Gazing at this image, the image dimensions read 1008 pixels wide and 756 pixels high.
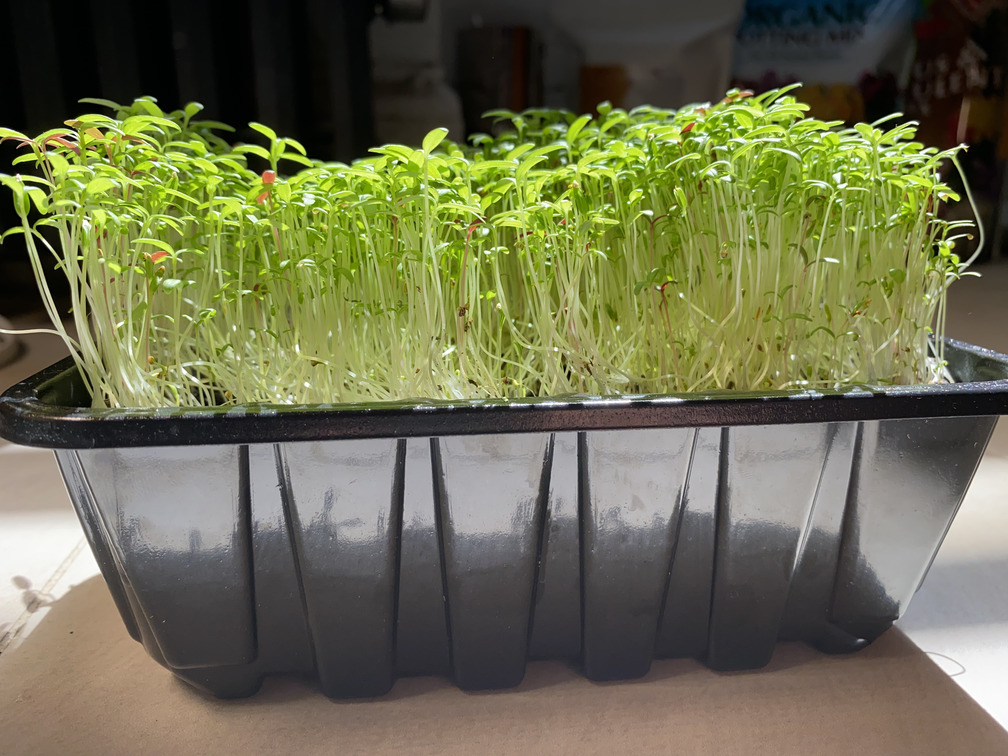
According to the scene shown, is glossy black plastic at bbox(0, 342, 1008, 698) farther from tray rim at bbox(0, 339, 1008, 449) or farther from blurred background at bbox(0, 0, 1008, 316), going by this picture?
blurred background at bbox(0, 0, 1008, 316)

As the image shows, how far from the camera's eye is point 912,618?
74 centimetres

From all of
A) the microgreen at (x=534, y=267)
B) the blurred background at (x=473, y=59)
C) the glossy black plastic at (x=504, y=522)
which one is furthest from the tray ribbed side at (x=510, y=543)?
the blurred background at (x=473, y=59)

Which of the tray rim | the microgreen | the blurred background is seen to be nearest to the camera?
the tray rim

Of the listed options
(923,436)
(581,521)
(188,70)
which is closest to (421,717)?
(581,521)

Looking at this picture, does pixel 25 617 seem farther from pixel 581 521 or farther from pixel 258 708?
pixel 581 521

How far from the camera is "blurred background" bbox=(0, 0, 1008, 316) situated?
140cm

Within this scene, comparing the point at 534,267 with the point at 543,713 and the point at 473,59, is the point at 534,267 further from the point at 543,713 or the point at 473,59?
the point at 473,59

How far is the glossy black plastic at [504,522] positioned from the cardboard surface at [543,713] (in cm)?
2

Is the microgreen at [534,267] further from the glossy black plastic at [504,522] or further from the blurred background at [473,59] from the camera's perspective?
the blurred background at [473,59]

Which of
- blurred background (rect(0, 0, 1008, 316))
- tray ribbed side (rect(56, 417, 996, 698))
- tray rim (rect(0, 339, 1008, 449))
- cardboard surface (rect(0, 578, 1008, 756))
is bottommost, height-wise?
cardboard surface (rect(0, 578, 1008, 756))

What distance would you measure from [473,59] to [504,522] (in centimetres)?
114

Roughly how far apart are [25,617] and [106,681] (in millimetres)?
194

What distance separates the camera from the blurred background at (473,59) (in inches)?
55.0

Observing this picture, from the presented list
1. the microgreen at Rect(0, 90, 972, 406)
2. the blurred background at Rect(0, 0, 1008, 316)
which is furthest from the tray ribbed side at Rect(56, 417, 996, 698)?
the blurred background at Rect(0, 0, 1008, 316)
